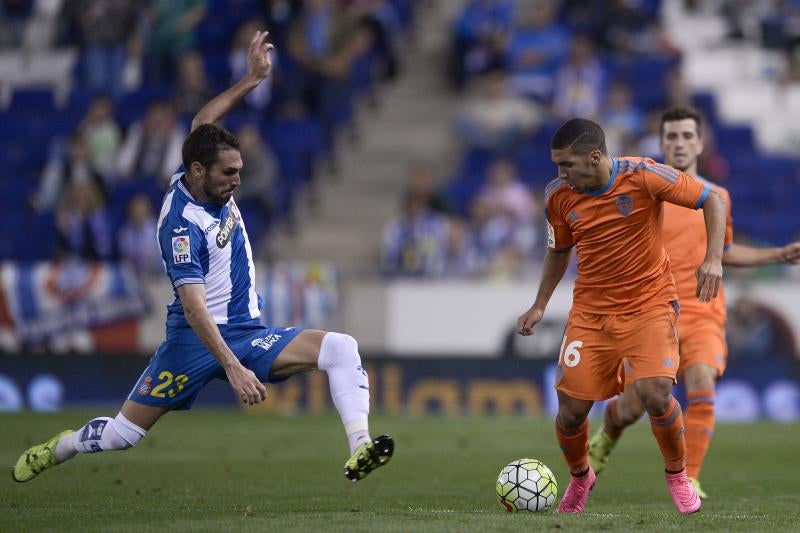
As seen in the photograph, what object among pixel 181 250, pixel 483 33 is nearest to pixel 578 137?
pixel 181 250

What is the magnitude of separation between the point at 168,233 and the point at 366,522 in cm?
219

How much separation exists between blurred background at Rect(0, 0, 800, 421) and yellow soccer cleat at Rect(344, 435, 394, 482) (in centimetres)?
1046

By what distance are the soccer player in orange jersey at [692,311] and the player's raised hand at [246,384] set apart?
3.30 metres

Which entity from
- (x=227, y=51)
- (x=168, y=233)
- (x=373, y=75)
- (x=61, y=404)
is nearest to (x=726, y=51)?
(x=373, y=75)

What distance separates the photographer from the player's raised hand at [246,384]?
8250 mm

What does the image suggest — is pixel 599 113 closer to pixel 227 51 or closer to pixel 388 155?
pixel 388 155

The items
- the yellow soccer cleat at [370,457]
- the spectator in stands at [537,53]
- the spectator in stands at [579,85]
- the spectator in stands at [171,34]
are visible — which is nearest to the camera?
the yellow soccer cleat at [370,457]

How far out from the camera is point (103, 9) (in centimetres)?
2470

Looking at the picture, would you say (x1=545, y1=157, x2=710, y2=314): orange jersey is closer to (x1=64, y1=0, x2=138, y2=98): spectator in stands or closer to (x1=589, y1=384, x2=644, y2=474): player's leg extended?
(x1=589, y1=384, x2=644, y2=474): player's leg extended

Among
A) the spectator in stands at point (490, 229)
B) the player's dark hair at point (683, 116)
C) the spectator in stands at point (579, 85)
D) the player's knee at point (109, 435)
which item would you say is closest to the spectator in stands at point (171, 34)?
the spectator in stands at point (579, 85)

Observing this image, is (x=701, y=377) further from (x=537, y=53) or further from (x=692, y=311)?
(x=537, y=53)

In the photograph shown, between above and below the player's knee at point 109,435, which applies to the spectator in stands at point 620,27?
above

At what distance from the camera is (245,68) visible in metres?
22.8

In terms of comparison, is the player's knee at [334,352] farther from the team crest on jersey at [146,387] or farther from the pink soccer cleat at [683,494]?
the pink soccer cleat at [683,494]
